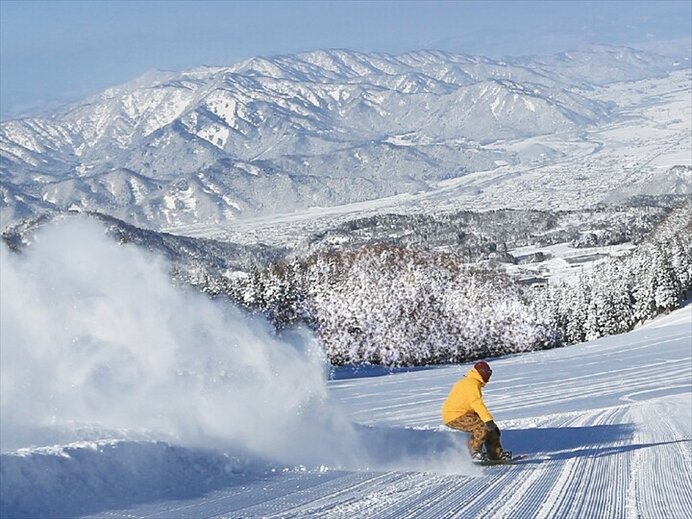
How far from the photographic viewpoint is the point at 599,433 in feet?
44.0

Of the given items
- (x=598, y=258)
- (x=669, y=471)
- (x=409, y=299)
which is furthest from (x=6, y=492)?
(x=598, y=258)

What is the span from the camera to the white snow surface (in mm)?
7930

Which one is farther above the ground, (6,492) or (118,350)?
(118,350)

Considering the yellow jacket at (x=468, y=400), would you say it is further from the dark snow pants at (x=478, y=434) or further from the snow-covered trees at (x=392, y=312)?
the snow-covered trees at (x=392, y=312)

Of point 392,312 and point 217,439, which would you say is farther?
point 392,312

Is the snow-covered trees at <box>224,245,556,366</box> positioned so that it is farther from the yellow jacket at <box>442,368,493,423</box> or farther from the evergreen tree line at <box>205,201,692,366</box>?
the yellow jacket at <box>442,368,493,423</box>

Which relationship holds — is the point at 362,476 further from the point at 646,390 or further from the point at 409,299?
the point at 409,299

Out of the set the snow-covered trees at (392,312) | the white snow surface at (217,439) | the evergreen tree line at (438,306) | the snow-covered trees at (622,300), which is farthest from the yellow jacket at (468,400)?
the snow-covered trees at (622,300)

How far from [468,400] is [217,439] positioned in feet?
10.6

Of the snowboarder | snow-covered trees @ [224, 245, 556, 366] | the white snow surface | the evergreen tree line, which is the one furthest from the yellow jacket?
the evergreen tree line

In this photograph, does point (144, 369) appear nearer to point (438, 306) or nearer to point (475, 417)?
point (475, 417)

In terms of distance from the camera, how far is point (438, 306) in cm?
6053

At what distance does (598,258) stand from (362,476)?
5048 inches

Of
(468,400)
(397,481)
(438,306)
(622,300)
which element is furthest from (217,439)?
(622,300)
